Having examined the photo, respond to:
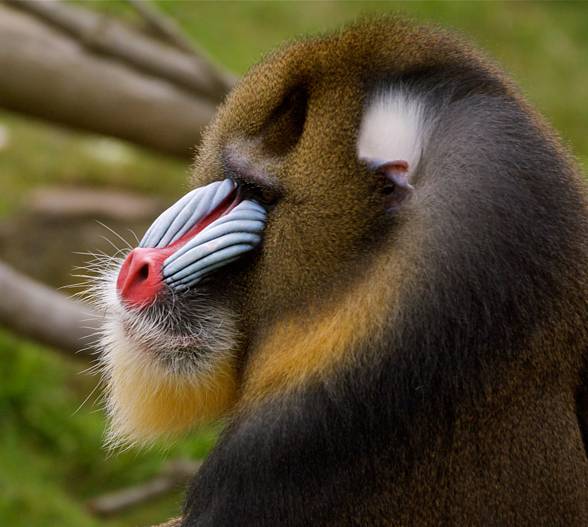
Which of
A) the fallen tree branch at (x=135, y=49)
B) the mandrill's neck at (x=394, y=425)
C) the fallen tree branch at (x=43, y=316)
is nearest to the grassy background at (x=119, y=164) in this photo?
the fallen tree branch at (x=135, y=49)

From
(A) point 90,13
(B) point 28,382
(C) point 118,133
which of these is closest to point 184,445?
(B) point 28,382

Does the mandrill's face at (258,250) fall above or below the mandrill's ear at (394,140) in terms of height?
below

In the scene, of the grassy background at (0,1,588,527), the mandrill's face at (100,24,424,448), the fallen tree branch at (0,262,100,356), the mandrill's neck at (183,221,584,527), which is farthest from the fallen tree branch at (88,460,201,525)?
the mandrill's neck at (183,221,584,527)

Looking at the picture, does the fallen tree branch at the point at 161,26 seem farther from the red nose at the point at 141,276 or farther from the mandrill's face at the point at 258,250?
the red nose at the point at 141,276

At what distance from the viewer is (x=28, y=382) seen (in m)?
5.73

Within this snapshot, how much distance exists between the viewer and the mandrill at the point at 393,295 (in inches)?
95.3

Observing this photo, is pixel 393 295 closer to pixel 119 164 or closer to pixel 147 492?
pixel 147 492

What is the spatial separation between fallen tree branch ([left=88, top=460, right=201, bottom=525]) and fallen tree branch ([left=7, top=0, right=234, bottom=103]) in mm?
1620

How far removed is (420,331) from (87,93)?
3.44 m

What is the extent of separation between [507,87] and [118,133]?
3329 mm

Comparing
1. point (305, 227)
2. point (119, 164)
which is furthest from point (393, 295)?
point (119, 164)

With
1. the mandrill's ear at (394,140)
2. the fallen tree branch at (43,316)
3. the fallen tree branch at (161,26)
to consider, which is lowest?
the fallen tree branch at (43,316)

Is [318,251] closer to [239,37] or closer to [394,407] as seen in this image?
[394,407]

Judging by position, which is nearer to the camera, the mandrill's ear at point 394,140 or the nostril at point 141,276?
the mandrill's ear at point 394,140
